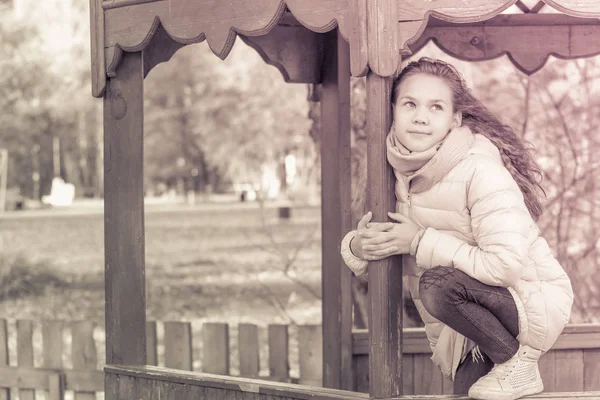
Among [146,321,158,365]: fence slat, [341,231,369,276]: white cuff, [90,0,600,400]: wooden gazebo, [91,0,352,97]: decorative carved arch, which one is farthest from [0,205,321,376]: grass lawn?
[341,231,369,276]: white cuff

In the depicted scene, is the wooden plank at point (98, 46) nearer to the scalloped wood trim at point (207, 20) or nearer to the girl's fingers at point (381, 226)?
the scalloped wood trim at point (207, 20)

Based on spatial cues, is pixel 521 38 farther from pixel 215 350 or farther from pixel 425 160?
pixel 215 350

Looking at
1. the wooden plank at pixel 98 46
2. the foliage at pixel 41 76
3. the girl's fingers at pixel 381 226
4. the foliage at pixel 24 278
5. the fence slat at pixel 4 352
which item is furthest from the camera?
the foliage at pixel 41 76

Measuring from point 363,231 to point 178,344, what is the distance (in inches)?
124

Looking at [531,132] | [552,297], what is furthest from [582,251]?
[552,297]

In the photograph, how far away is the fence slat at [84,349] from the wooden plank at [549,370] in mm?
3040

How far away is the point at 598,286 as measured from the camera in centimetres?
851

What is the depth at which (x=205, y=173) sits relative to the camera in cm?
3134

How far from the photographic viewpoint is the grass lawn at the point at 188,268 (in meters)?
14.8

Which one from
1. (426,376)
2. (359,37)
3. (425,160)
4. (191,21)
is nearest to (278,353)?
(426,376)

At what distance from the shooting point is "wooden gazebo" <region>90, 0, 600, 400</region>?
4078 millimetres

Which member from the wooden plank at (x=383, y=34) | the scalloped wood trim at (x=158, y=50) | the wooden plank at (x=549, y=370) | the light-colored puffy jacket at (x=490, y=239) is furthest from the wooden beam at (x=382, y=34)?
the wooden plank at (x=549, y=370)

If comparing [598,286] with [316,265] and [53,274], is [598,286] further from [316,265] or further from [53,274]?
[53,274]

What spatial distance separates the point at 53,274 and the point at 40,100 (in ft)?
18.1
